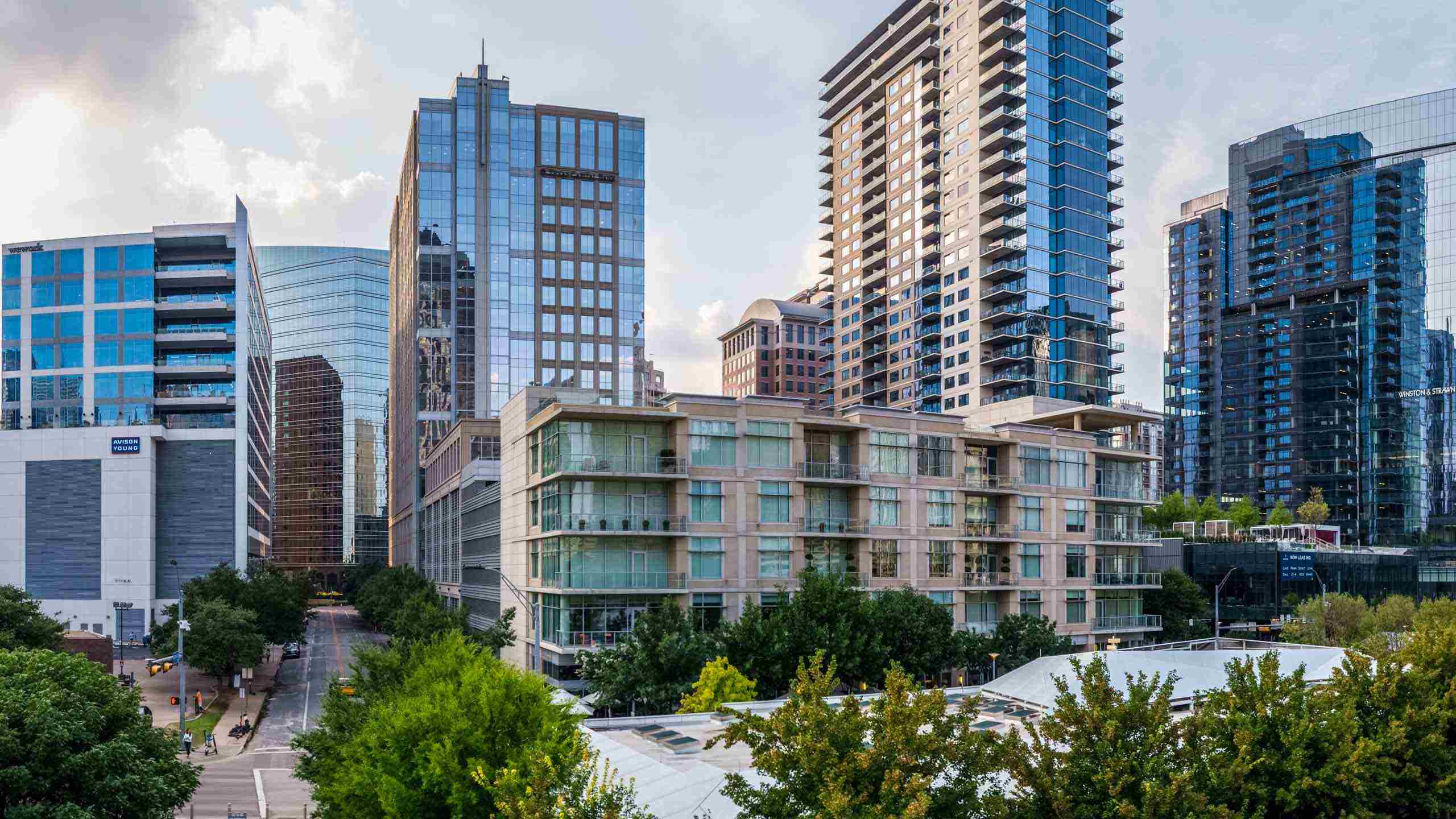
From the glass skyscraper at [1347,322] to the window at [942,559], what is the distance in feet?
362

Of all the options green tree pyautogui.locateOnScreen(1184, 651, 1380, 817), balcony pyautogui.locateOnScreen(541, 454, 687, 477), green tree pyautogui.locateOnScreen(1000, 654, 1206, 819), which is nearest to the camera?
green tree pyautogui.locateOnScreen(1000, 654, 1206, 819)

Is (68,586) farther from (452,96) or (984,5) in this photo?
(984,5)

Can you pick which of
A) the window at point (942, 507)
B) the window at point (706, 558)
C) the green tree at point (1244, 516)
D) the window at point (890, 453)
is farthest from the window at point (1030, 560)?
the green tree at point (1244, 516)

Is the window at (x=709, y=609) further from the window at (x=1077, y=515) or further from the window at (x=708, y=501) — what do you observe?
the window at (x=1077, y=515)

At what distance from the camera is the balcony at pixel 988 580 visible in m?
71.4

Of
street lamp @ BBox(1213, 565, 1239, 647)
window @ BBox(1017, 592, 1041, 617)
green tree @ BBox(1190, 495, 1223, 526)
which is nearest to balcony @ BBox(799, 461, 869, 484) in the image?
window @ BBox(1017, 592, 1041, 617)

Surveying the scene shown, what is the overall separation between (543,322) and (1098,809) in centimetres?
11454

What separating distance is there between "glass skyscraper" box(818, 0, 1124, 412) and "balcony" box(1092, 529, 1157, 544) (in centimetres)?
3917

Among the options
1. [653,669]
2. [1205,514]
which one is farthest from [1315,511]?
[653,669]

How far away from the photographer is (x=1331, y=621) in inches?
3199

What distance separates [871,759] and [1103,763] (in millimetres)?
5007

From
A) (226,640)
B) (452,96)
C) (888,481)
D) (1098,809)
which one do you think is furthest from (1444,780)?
(452,96)

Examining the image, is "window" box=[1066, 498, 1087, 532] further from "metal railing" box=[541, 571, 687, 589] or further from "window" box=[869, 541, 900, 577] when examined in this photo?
"metal railing" box=[541, 571, 687, 589]

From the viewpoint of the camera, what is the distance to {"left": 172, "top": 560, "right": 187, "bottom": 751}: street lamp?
2297 inches
